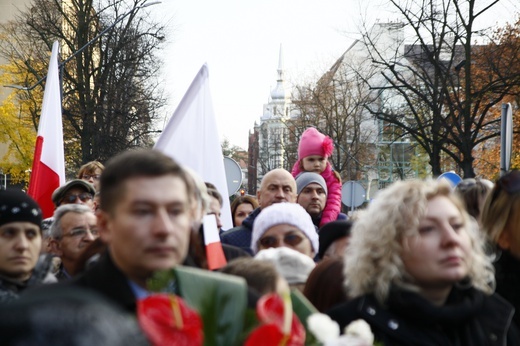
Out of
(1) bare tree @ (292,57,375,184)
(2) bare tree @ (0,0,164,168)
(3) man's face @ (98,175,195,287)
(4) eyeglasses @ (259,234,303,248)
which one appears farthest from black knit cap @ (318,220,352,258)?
(1) bare tree @ (292,57,375,184)

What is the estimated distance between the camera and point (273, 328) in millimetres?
2270

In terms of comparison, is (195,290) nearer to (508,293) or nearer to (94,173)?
Answer: (508,293)

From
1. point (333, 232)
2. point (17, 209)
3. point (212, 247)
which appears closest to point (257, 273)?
point (212, 247)

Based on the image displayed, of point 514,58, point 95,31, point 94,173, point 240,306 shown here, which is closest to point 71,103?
point 95,31

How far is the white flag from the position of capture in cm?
748

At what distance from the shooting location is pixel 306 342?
2.89 m

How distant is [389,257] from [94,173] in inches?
264

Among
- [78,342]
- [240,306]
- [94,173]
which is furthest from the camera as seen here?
[94,173]

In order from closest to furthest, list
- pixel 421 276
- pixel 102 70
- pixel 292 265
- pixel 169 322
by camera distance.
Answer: pixel 169 322, pixel 421 276, pixel 292 265, pixel 102 70

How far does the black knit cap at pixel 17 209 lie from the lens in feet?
16.9

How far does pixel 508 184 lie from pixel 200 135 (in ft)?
11.8

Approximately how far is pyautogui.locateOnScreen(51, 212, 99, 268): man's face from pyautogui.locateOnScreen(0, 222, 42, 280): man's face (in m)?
1.34

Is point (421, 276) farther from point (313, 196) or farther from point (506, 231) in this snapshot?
point (313, 196)

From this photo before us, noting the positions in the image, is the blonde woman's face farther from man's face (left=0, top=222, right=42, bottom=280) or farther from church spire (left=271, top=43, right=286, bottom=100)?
church spire (left=271, top=43, right=286, bottom=100)
